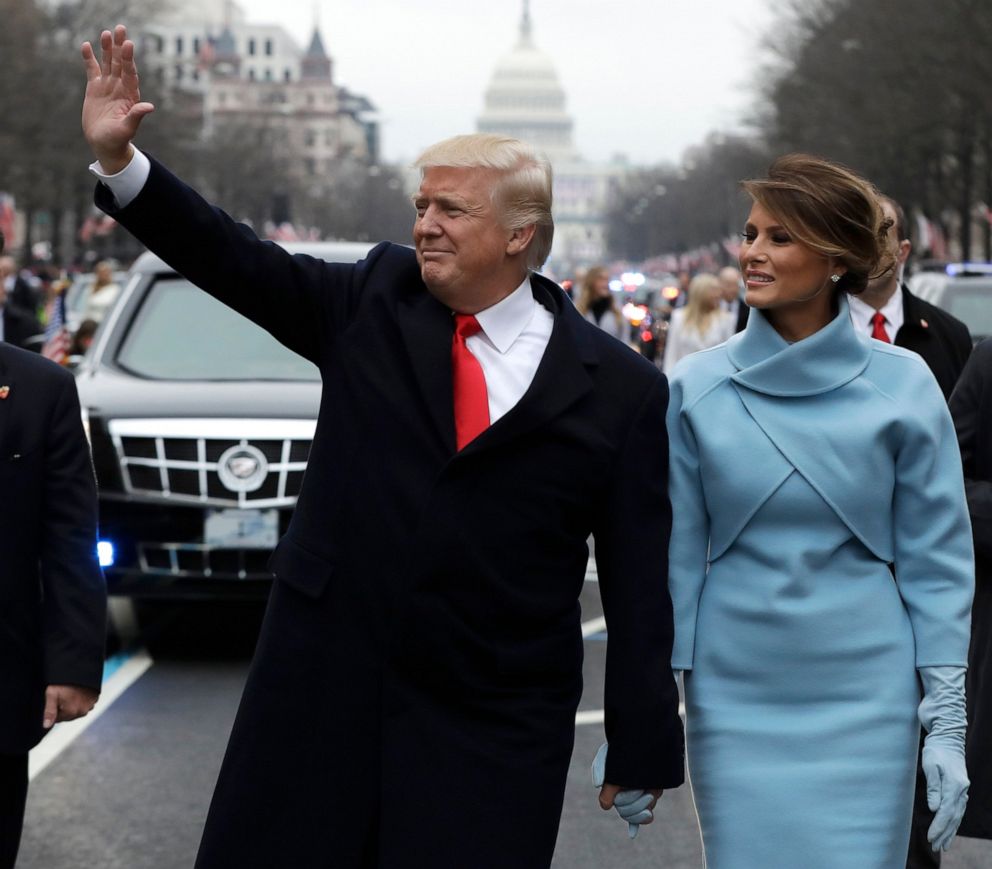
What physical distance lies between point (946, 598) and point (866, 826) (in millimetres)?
442

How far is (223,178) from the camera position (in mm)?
80062

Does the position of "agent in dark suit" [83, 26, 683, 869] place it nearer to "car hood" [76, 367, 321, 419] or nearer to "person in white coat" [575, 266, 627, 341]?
"car hood" [76, 367, 321, 419]

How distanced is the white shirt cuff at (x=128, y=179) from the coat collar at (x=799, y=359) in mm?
1167

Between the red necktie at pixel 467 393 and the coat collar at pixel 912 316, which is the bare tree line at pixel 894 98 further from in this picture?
the red necktie at pixel 467 393

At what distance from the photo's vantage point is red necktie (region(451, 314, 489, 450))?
3.74 m

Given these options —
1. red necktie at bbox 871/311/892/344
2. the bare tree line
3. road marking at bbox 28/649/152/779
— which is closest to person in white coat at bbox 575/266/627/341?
road marking at bbox 28/649/152/779

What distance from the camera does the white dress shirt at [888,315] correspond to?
21.3ft

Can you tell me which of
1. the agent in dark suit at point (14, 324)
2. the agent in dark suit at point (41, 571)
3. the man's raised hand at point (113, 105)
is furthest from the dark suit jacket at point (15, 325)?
the man's raised hand at point (113, 105)

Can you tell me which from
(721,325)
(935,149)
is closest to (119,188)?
(721,325)

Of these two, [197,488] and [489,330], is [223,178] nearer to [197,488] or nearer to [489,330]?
[197,488]

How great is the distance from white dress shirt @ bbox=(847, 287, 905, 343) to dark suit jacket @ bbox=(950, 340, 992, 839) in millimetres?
1582

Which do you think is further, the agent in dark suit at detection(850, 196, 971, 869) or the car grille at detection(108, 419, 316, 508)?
the car grille at detection(108, 419, 316, 508)

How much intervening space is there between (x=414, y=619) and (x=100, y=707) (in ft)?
16.2

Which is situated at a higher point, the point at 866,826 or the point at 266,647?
the point at 266,647
